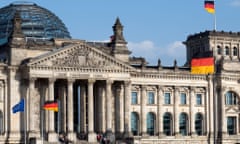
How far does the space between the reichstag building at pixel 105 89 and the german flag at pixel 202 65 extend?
12.3 ft

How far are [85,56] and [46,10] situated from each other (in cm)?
1710

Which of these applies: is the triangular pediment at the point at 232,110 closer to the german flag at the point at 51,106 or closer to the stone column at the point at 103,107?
the stone column at the point at 103,107

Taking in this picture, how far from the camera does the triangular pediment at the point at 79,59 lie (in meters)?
90.4

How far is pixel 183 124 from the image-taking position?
106m

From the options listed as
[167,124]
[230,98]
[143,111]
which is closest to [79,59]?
[143,111]

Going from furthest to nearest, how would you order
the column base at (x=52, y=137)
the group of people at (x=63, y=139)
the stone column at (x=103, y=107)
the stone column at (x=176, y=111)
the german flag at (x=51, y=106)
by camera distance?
the stone column at (x=176, y=111) → the stone column at (x=103, y=107) → the column base at (x=52, y=137) → the group of people at (x=63, y=139) → the german flag at (x=51, y=106)

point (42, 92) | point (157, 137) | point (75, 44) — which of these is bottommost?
point (157, 137)

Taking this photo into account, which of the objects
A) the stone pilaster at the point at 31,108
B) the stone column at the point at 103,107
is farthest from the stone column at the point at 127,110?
the stone pilaster at the point at 31,108

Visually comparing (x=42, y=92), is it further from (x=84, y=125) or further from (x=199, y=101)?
(x=199, y=101)

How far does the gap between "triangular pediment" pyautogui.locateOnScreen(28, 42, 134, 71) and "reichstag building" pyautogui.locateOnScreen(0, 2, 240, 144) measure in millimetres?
127

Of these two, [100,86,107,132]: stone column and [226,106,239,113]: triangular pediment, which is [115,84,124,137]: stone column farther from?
[226,106,239,113]: triangular pediment

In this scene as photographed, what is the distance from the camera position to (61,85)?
310ft

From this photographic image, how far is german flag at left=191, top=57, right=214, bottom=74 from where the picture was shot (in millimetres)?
100125

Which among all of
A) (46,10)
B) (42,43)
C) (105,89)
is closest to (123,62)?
(105,89)
